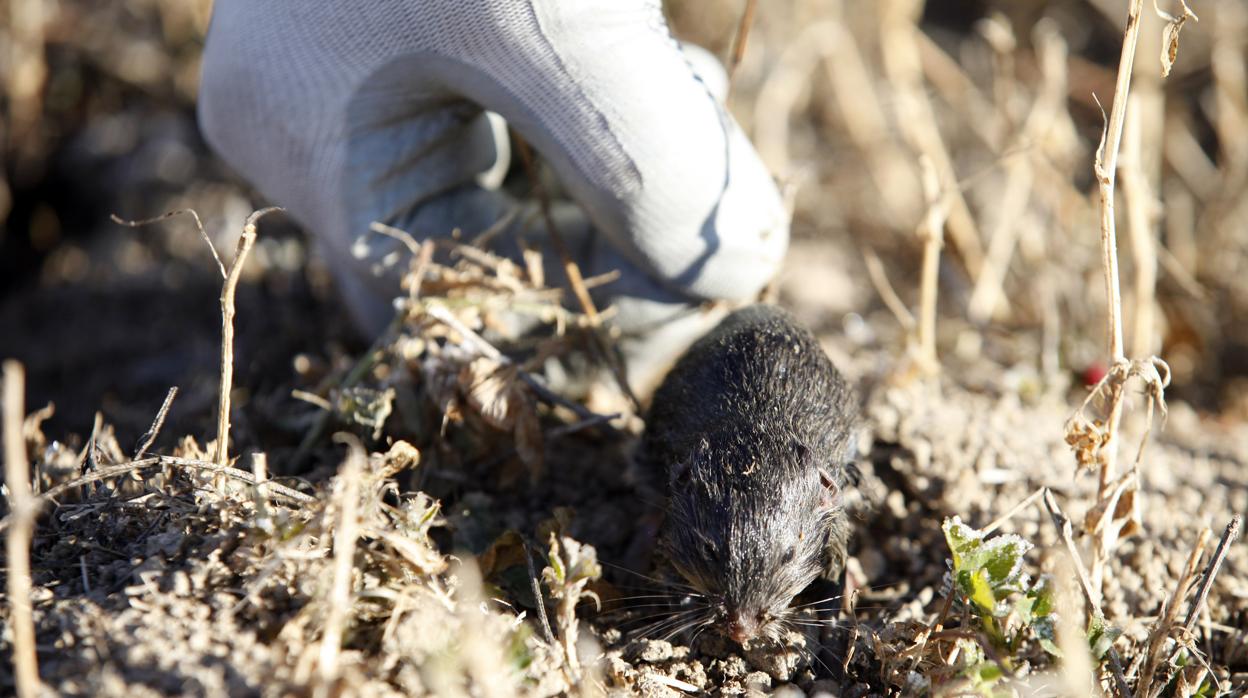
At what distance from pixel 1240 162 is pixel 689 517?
376 centimetres

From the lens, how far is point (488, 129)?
336 cm

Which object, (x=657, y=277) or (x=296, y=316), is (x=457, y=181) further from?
(x=296, y=316)

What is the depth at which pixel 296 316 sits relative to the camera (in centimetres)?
430

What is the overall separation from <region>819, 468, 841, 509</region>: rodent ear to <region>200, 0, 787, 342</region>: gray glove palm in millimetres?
733

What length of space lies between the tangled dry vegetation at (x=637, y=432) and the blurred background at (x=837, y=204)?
0.03 metres

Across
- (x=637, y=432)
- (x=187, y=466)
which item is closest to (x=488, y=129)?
(x=637, y=432)

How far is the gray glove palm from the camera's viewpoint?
104 inches

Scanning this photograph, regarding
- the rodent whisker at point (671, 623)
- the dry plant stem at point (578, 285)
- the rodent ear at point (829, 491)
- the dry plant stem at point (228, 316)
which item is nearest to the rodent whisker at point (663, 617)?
the rodent whisker at point (671, 623)

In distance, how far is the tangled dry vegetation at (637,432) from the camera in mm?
2207

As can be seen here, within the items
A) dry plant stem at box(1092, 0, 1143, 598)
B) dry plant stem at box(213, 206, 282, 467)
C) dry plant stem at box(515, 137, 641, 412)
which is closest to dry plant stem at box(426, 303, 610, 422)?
dry plant stem at box(515, 137, 641, 412)

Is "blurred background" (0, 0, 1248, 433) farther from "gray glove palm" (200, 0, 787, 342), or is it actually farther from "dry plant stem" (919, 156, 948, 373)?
"gray glove palm" (200, 0, 787, 342)

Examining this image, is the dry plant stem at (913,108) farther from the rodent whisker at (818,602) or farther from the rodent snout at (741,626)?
the rodent snout at (741,626)

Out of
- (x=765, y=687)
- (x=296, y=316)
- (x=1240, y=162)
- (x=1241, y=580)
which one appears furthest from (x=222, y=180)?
(x=1240, y=162)

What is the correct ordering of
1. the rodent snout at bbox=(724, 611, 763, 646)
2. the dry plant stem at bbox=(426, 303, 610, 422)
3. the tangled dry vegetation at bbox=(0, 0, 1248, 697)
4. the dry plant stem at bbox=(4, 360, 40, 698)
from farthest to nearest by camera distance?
1. the dry plant stem at bbox=(426, 303, 610, 422)
2. the rodent snout at bbox=(724, 611, 763, 646)
3. the tangled dry vegetation at bbox=(0, 0, 1248, 697)
4. the dry plant stem at bbox=(4, 360, 40, 698)
